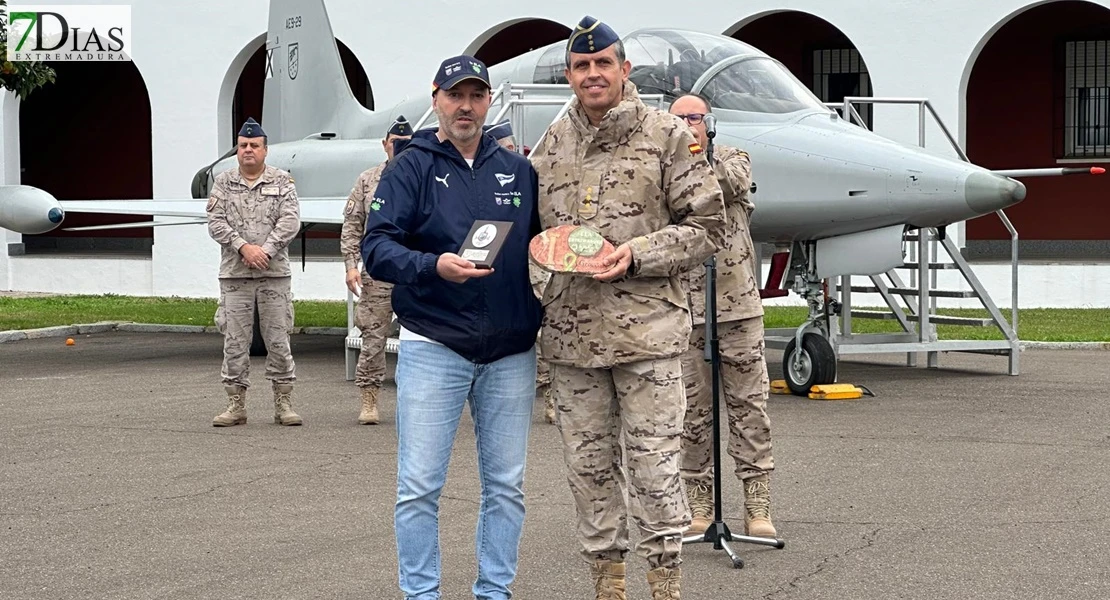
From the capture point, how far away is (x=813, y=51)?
24281 millimetres

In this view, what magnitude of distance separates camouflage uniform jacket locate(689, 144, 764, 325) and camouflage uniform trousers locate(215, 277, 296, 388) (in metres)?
4.08

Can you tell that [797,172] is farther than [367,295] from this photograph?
Yes

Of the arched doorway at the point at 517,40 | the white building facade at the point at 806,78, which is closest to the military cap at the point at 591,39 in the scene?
the white building facade at the point at 806,78

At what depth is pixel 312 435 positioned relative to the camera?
9156mm

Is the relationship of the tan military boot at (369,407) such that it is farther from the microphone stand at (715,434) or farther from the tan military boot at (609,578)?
the tan military boot at (609,578)

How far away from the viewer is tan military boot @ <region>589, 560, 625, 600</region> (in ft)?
15.5

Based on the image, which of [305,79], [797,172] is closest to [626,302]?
[797,172]

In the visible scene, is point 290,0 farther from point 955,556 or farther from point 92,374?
point 955,556

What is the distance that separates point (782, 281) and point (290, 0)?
31.1 feet

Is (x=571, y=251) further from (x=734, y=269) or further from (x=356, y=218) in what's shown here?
(x=356, y=218)

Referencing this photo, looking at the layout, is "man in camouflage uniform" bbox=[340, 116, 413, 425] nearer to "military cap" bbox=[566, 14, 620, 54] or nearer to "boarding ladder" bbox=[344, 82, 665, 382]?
"boarding ladder" bbox=[344, 82, 665, 382]

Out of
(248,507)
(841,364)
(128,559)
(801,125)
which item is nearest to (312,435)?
(248,507)

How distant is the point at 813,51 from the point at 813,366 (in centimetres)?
1437

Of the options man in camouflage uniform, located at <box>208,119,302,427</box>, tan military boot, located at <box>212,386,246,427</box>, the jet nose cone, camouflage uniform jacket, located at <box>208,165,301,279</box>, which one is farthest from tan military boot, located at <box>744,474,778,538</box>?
the jet nose cone
